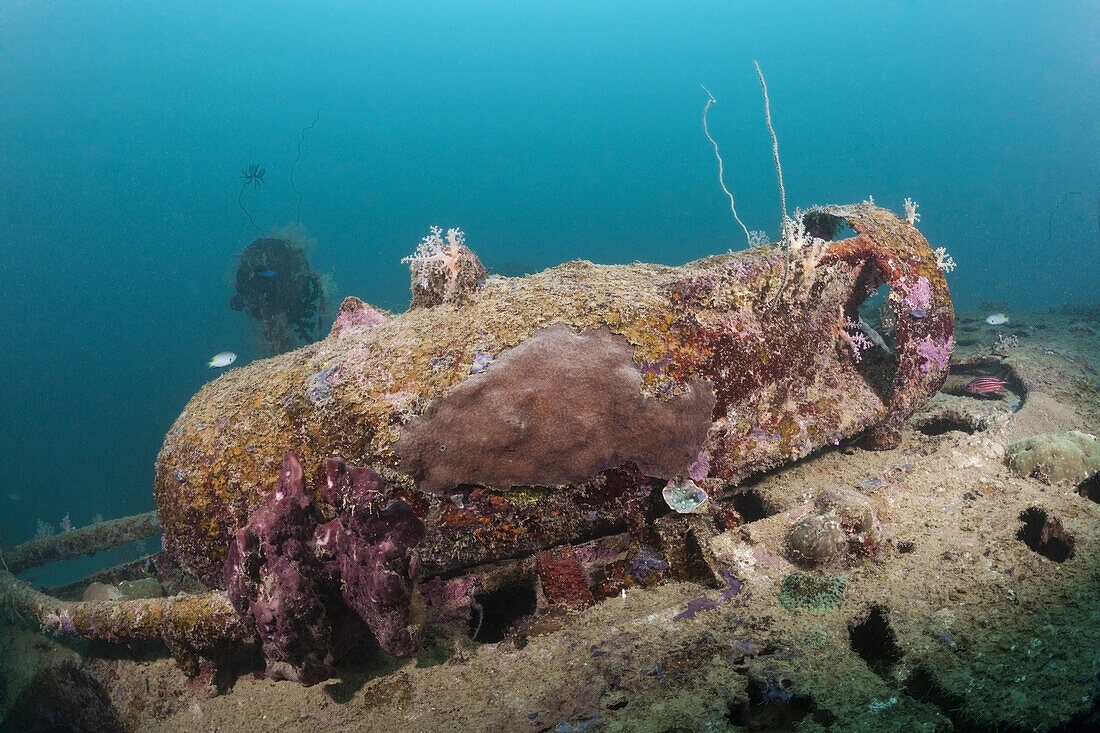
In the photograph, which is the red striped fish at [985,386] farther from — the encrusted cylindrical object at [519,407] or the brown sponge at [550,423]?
the brown sponge at [550,423]

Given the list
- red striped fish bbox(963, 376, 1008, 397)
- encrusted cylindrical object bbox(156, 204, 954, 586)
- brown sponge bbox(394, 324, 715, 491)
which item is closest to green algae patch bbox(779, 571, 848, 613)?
encrusted cylindrical object bbox(156, 204, 954, 586)

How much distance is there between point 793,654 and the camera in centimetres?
297

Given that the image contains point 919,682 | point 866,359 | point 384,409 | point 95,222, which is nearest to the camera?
point 919,682

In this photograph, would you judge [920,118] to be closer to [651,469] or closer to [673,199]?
[673,199]

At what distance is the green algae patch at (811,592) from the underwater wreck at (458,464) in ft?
1.25

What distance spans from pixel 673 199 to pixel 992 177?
71176mm

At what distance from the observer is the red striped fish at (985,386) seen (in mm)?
7363

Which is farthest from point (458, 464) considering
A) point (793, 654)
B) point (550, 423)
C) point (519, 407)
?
point (793, 654)

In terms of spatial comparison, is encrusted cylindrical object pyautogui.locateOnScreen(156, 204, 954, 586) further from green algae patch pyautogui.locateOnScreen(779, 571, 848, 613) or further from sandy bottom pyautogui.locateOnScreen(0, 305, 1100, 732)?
green algae patch pyautogui.locateOnScreen(779, 571, 848, 613)

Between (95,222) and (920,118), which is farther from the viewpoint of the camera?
(920,118)

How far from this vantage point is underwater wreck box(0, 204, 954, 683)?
10.8 feet

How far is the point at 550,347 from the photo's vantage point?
3.95m

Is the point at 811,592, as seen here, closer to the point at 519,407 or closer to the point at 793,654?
the point at 793,654

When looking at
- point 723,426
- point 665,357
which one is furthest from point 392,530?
point 723,426
